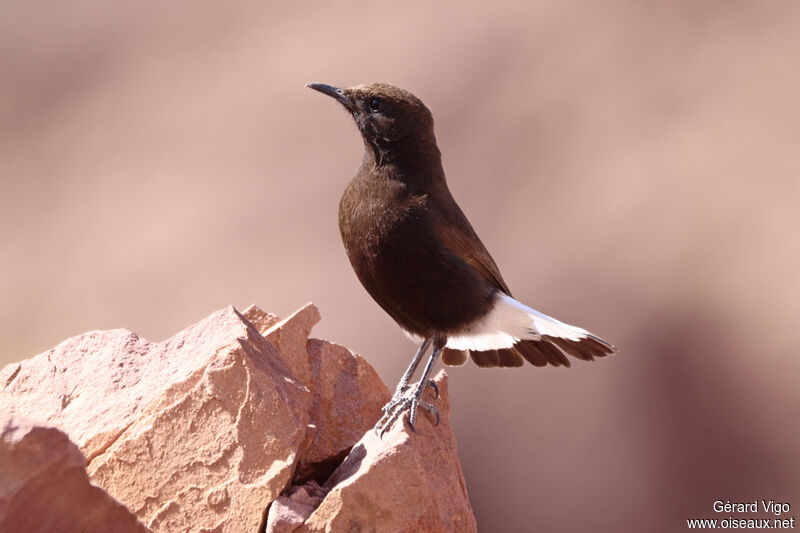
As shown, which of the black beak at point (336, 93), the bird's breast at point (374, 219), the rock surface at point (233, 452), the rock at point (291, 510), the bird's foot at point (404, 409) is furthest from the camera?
the black beak at point (336, 93)

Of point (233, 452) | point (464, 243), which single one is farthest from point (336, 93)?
point (233, 452)

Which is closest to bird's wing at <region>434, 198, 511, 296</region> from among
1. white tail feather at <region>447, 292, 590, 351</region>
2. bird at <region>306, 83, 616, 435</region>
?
bird at <region>306, 83, 616, 435</region>

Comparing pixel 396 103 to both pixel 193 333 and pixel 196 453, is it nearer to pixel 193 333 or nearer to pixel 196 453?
pixel 193 333

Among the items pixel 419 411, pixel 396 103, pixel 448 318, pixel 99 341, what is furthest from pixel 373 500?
pixel 396 103

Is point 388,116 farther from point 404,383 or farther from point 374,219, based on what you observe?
point 404,383

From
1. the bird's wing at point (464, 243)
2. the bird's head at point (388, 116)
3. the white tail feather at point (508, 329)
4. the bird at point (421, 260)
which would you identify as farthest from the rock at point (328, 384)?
the bird's head at point (388, 116)

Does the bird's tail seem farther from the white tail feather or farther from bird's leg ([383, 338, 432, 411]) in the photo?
bird's leg ([383, 338, 432, 411])

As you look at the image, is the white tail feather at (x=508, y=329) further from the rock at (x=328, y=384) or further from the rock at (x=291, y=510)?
the rock at (x=291, y=510)
